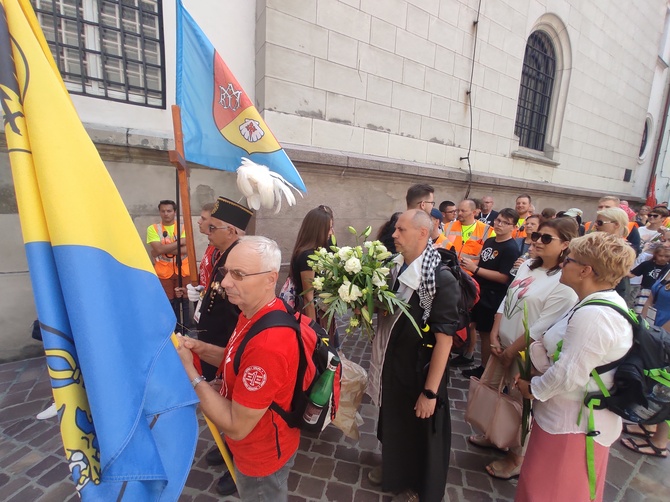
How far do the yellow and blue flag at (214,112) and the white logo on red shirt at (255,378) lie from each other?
1998 millimetres

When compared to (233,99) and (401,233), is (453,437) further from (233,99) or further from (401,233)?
(233,99)

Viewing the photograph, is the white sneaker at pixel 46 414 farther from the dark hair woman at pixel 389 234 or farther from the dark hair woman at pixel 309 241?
the dark hair woman at pixel 389 234

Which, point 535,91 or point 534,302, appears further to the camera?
point 535,91

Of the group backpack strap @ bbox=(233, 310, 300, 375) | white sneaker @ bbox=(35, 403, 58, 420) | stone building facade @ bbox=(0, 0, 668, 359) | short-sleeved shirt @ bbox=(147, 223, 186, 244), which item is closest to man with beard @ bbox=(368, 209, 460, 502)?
backpack strap @ bbox=(233, 310, 300, 375)

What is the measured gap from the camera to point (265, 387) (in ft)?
4.68

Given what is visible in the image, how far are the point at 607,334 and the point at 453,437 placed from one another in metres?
2.05

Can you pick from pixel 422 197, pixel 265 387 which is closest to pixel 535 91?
pixel 422 197

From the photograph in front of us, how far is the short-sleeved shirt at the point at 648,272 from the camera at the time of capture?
445cm

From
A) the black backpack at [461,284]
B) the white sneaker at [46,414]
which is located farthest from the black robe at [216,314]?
the white sneaker at [46,414]

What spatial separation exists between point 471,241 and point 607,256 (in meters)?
3.02

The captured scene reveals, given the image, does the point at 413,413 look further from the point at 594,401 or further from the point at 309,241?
the point at 309,241

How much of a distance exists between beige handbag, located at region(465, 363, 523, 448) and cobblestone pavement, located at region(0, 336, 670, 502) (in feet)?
1.66

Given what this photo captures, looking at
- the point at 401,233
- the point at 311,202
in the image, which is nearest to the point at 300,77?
the point at 311,202

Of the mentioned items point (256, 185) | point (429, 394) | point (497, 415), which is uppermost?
point (256, 185)
